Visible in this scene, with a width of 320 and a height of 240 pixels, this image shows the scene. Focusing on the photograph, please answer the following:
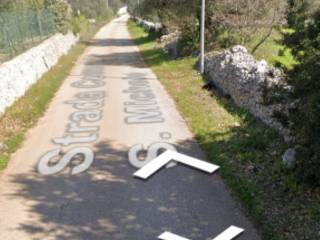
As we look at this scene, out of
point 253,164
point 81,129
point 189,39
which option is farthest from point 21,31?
point 253,164

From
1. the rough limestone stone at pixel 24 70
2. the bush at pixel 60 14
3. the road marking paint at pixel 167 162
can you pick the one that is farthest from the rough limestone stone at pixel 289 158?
the bush at pixel 60 14

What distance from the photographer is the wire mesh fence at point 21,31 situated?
598 inches

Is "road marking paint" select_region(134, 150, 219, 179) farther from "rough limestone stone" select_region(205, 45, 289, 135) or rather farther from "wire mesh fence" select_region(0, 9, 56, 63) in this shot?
"wire mesh fence" select_region(0, 9, 56, 63)

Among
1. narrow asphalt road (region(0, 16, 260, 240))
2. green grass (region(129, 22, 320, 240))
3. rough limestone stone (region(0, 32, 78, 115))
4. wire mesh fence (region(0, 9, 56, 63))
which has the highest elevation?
wire mesh fence (region(0, 9, 56, 63))

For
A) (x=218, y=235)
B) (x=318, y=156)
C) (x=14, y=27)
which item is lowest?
(x=218, y=235)

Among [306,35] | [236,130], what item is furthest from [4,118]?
[306,35]

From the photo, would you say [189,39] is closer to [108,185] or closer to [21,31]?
[21,31]

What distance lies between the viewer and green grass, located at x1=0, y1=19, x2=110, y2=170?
928cm

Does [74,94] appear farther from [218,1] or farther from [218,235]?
[218,235]

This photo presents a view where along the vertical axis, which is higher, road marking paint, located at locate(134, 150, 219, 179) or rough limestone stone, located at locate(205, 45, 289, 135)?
rough limestone stone, located at locate(205, 45, 289, 135)

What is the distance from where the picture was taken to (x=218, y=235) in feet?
18.4

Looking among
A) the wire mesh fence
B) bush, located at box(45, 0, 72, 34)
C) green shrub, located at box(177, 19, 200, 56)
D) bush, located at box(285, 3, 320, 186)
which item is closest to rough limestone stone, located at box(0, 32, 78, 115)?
the wire mesh fence

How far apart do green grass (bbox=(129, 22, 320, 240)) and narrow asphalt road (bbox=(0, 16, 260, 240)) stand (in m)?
0.24

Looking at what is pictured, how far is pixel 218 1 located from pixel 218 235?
15001mm
